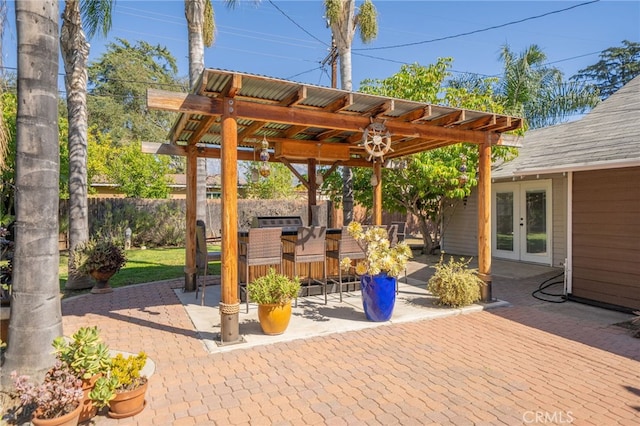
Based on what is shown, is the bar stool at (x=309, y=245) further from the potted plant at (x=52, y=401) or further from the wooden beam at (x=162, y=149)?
the potted plant at (x=52, y=401)

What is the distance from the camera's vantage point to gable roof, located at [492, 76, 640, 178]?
538 cm

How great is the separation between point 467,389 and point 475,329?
1.66 metres

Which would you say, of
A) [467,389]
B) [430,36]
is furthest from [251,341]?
[430,36]

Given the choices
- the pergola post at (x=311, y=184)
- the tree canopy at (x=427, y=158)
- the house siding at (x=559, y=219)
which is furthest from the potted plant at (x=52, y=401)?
the house siding at (x=559, y=219)

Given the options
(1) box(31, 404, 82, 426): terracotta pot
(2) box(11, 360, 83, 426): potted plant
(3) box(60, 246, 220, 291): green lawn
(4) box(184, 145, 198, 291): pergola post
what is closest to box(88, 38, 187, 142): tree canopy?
(3) box(60, 246, 220, 291): green lawn

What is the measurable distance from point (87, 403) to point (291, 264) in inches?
154

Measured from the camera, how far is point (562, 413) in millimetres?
2695

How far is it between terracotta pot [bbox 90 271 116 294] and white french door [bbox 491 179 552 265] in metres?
9.39

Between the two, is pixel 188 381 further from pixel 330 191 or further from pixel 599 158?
pixel 330 191

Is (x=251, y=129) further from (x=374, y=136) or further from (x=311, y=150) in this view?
(x=374, y=136)

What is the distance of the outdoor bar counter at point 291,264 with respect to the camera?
19.2 ft

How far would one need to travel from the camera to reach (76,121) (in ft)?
22.7

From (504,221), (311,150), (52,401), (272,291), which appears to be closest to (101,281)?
(272,291)

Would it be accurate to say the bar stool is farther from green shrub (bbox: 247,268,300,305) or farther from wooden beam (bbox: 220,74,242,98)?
wooden beam (bbox: 220,74,242,98)
